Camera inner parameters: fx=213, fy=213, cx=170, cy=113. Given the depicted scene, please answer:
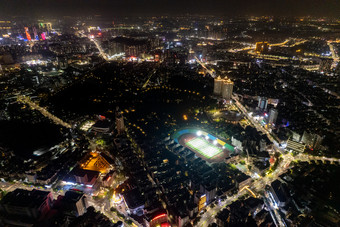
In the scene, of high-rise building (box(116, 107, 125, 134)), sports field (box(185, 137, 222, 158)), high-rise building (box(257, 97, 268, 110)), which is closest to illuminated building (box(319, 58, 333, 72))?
high-rise building (box(257, 97, 268, 110))

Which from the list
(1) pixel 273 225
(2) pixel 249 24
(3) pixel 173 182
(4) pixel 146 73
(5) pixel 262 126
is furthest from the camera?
(2) pixel 249 24

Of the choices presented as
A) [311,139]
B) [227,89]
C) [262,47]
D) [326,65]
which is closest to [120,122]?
[227,89]

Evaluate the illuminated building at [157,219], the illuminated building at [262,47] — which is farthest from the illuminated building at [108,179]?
the illuminated building at [262,47]

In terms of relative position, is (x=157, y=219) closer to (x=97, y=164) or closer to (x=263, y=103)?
(x=97, y=164)

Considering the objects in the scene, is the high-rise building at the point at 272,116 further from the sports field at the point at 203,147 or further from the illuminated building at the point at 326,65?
the illuminated building at the point at 326,65

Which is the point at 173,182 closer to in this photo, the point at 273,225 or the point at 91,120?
the point at 273,225

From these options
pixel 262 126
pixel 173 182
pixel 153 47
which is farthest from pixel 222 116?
pixel 153 47

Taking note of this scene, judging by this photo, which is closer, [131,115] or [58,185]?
[58,185]

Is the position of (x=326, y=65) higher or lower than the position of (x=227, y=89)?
higher
